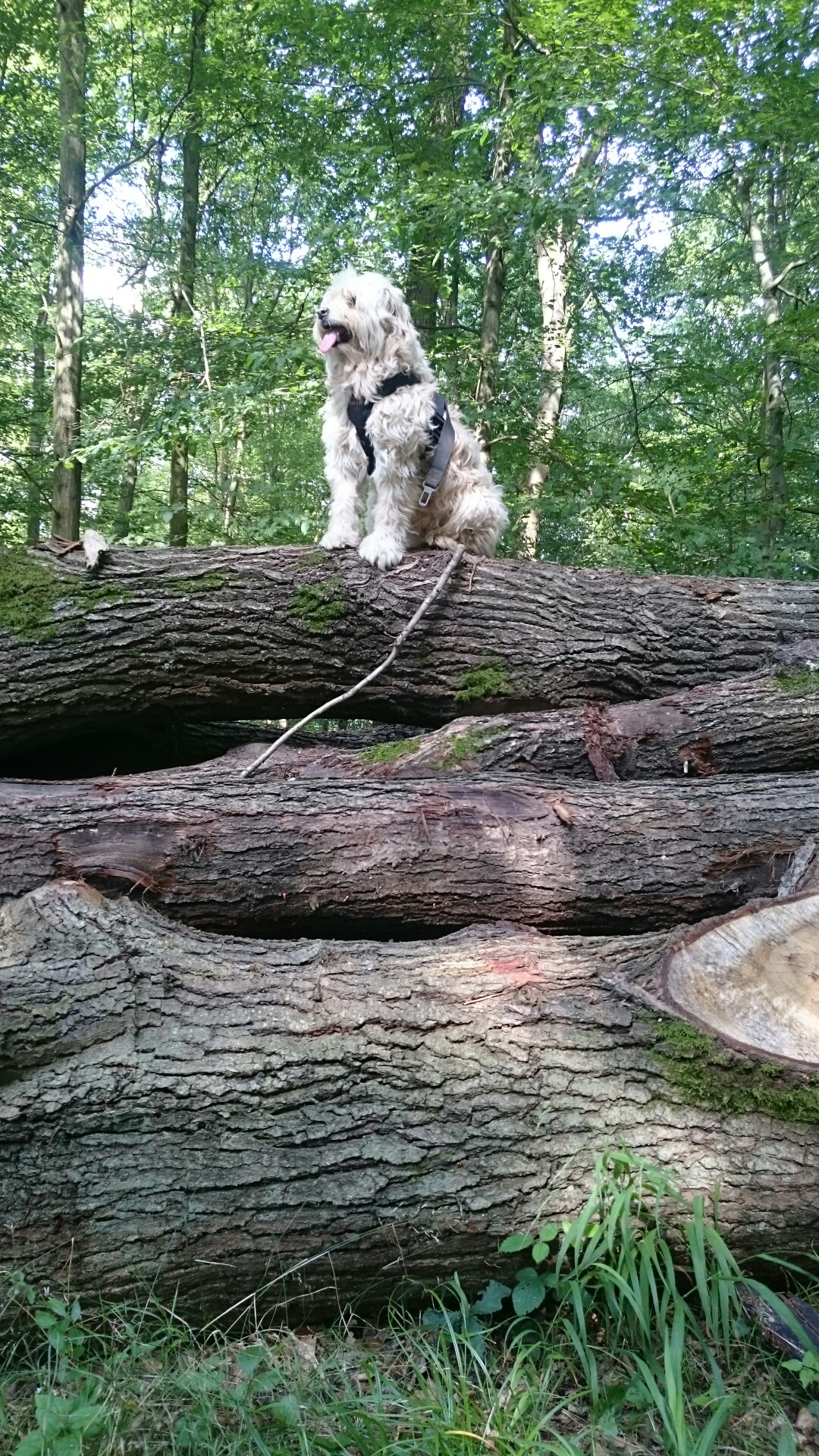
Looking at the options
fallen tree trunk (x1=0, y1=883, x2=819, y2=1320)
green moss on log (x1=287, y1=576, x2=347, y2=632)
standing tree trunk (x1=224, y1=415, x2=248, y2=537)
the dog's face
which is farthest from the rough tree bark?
standing tree trunk (x1=224, y1=415, x2=248, y2=537)

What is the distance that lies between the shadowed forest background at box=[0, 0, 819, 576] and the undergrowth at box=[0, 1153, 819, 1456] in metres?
7.19

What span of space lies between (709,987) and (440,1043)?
99cm

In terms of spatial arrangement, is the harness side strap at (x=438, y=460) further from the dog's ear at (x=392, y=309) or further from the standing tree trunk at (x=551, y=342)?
the standing tree trunk at (x=551, y=342)

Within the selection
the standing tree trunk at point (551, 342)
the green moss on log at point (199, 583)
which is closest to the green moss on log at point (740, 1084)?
the green moss on log at point (199, 583)

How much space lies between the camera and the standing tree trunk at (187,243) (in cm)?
1033

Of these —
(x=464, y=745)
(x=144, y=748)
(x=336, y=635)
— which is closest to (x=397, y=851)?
(x=464, y=745)

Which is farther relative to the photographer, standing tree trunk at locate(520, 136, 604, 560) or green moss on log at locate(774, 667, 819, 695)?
standing tree trunk at locate(520, 136, 604, 560)

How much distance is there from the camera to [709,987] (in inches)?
121

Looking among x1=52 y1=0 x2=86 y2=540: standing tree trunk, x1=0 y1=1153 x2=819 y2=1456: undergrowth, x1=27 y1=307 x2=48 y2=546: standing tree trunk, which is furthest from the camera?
x1=27 y1=307 x2=48 y2=546: standing tree trunk

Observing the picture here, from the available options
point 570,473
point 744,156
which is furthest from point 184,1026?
point 744,156

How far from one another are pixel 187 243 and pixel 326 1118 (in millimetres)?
13062

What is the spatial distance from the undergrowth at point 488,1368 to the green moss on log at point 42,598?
120 inches

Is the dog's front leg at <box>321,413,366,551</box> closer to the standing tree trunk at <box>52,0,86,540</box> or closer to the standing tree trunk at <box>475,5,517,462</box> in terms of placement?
the standing tree trunk at <box>475,5,517,462</box>

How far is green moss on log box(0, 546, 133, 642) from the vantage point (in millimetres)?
4504
